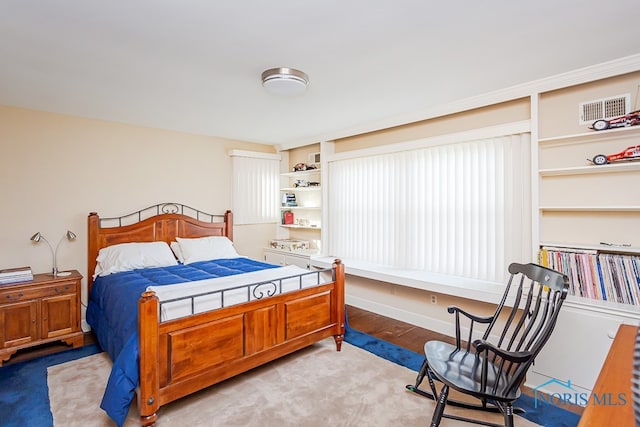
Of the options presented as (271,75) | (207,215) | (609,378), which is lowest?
(609,378)


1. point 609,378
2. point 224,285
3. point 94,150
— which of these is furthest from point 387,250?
point 94,150

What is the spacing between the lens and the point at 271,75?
2.41 meters

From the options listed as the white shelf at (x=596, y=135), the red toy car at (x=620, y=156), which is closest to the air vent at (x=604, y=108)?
the white shelf at (x=596, y=135)

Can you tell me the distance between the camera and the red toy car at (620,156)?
2.24 meters

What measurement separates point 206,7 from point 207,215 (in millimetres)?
3412

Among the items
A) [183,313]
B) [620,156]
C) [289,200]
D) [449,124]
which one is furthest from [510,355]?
[289,200]

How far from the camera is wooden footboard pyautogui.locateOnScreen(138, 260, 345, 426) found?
2.01 m

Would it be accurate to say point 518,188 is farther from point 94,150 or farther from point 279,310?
point 94,150

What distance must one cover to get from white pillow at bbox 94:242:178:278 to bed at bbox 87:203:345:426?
0.01 meters

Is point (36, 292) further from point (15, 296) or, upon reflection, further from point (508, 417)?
point (508, 417)

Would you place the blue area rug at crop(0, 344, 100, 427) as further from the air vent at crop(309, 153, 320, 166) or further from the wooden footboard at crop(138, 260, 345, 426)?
the air vent at crop(309, 153, 320, 166)

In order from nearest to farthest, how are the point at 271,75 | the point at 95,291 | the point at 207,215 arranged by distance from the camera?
the point at 271,75, the point at 95,291, the point at 207,215

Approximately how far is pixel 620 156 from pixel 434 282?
1775 mm

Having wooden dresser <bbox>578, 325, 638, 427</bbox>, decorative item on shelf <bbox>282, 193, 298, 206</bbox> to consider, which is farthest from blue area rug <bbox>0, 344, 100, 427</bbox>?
decorative item on shelf <bbox>282, 193, 298, 206</bbox>
